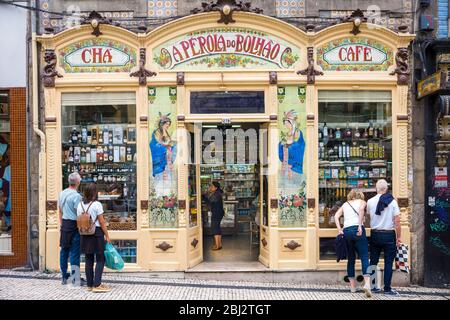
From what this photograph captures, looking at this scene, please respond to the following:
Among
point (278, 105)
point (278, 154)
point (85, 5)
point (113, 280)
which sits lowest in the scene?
point (113, 280)

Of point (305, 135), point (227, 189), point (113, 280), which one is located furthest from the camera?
point (227, 189)

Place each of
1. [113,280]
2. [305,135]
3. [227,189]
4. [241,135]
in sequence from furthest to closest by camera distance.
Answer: [227,189]
[241,135]
[305,135]
[113,280]

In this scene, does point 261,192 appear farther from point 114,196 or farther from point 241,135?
point 114,196

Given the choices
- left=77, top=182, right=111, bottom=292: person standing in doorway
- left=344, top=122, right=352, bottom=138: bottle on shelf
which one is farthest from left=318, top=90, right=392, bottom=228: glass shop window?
left=77, top=182, right=111, bottom=292: person standing in doorway

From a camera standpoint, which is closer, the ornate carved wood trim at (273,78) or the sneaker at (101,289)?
the sneaker at (101,289)

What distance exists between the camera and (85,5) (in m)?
10.0

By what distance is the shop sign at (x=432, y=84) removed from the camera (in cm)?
891

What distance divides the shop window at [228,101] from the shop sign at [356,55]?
1.38 m

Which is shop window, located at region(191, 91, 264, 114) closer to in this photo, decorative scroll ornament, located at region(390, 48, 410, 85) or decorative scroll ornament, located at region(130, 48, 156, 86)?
decorative scroll ornament, located at region(130, 48, 156, 86)

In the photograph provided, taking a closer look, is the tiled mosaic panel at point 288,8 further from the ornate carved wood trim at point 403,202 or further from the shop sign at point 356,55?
the ornate carved wood trim at point 403,202

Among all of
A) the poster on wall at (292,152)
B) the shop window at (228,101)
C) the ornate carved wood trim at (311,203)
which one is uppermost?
the shop window at (228,101)

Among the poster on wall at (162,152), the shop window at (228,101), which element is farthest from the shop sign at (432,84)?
the poster on wall at (162,152)

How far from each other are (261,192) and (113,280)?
10.5 ft

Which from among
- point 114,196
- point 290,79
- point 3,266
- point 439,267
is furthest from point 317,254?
point 3,266
